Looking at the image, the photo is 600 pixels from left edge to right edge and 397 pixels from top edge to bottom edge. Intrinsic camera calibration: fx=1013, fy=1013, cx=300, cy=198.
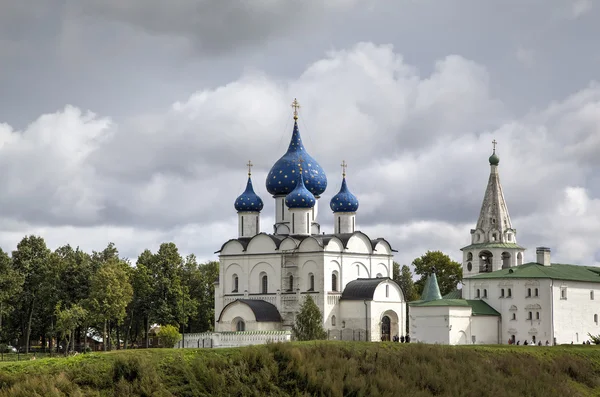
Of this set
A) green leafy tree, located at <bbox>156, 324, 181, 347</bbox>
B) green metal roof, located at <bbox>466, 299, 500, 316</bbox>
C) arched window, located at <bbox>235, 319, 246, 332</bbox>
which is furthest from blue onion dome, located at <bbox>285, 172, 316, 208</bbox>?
green metal roof, located at <bbox>466, 299, 500, 316</bbox>

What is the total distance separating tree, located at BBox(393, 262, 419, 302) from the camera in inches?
2731

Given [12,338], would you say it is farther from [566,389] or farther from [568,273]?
[566,389]

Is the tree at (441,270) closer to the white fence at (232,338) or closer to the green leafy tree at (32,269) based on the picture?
the white fence at (232,338)

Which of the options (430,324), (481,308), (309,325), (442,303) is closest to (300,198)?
→ (309,325)

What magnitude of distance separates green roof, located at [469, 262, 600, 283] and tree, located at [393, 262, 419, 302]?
15.6 m

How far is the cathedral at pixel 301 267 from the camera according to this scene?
170ft

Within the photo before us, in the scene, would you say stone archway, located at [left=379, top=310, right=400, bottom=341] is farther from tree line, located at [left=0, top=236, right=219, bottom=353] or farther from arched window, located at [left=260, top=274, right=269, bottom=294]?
tree line, located at [left=0, top=236, right=219, bottom=353]

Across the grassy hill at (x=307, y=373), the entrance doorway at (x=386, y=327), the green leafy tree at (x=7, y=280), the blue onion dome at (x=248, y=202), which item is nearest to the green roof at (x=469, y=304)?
the entrance doorway at (x=386, y=327)

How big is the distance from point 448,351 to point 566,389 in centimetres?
356

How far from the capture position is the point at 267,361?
1032 inches

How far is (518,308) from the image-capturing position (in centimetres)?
5159

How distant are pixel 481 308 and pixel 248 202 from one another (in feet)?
46.8

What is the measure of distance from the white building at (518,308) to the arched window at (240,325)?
29.0 feet

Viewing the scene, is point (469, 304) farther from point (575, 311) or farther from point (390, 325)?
point (575, 311)
